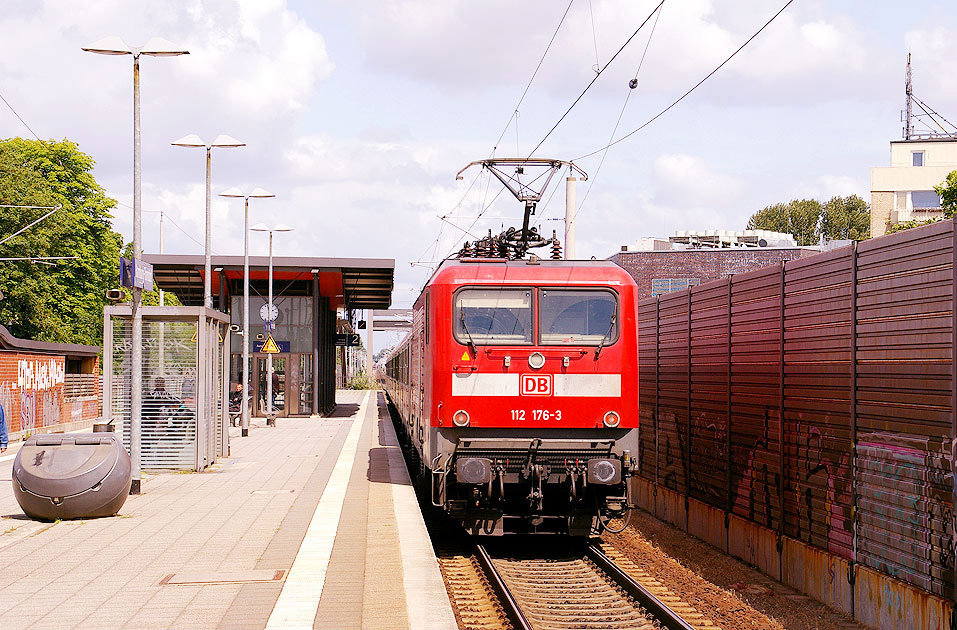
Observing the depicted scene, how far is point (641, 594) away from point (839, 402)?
7.32ft

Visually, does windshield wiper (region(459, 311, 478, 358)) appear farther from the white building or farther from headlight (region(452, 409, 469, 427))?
the white building

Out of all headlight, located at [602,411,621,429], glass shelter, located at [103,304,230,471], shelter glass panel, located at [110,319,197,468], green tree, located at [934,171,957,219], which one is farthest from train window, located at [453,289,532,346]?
green tree, located at [934,171,957,219]

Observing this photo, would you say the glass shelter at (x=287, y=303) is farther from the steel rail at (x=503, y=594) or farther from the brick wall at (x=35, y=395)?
the steel rail at (x=503, y=594)

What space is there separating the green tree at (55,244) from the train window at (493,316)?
37.0 m

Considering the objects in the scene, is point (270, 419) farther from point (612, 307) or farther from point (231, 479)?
point (612, 307)

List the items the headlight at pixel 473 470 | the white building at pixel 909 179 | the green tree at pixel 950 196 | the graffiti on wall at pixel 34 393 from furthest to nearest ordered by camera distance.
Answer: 1. the white building at pixel 909 179
2. the green tree at pixel 950 196
3. the graffiti on wall at pixel 34 393
4. the headlight at pixel 473 470

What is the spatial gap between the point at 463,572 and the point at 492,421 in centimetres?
156

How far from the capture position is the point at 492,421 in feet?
38.1

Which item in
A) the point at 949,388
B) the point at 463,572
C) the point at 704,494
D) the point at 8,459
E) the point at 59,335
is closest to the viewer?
the point at 949,388

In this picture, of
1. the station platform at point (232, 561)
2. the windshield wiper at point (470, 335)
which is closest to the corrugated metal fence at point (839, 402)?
the windshield wiper at point (470, 335)

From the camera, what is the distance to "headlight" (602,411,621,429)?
1164cm

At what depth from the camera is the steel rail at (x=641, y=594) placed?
8.17m

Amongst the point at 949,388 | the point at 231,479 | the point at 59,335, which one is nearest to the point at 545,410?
the point at 949,388

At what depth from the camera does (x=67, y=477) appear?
40.5 ft
